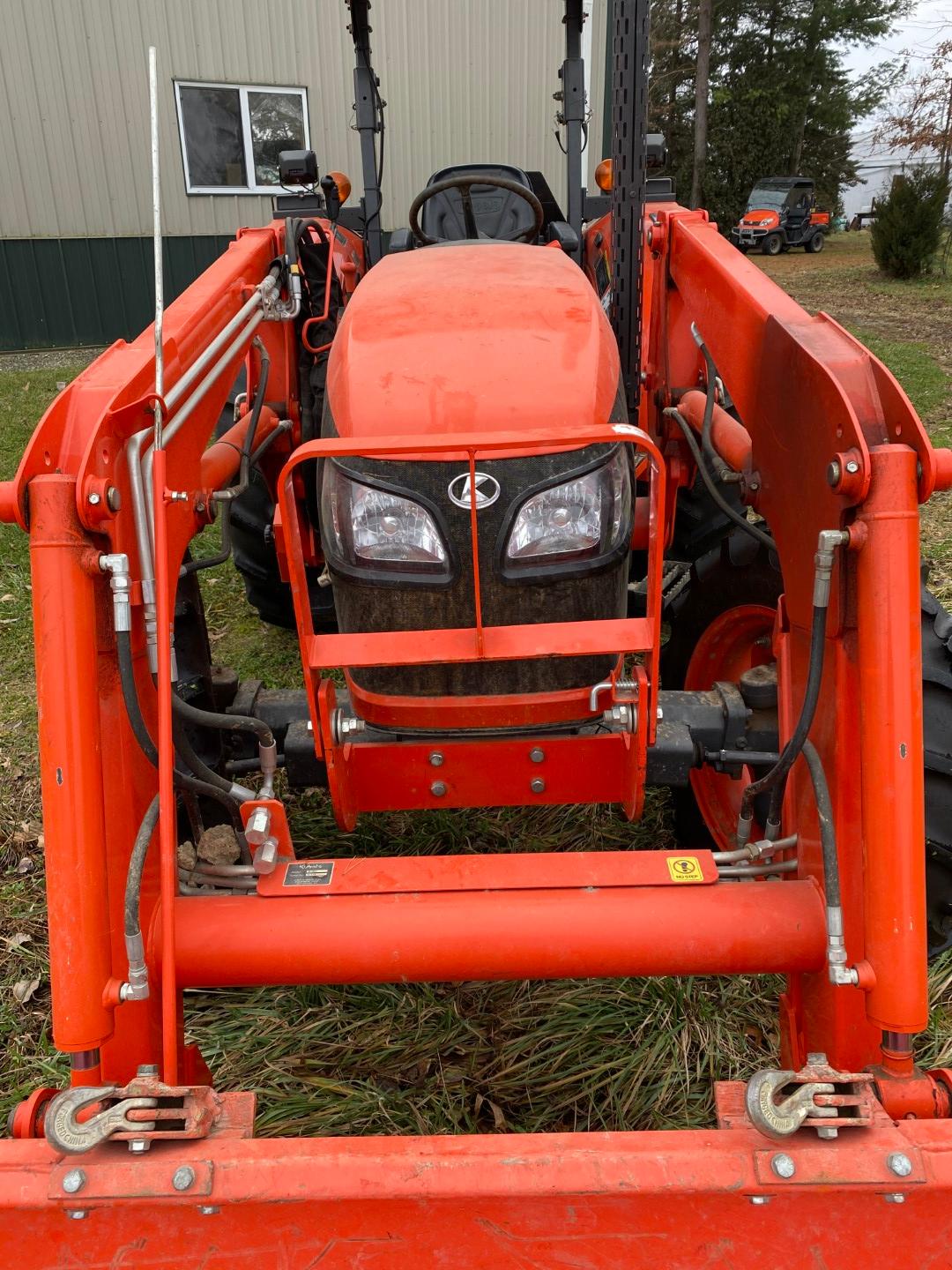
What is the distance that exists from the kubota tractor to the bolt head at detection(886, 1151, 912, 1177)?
22.9 meters

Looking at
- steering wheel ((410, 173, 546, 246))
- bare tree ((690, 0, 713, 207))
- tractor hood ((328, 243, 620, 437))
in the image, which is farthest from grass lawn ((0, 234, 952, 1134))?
bare tree ((690, 0, 713, 207))

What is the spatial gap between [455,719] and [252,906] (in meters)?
0.56

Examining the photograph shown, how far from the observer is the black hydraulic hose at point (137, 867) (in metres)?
1.61

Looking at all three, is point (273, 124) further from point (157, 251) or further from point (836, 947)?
point (836, 947)

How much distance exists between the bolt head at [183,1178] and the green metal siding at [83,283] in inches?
389

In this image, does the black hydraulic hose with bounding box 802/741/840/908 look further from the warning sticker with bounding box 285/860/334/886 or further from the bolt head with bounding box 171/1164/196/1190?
the bolt head with bounding box 171/1164/196/1190

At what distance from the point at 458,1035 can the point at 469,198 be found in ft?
7.65

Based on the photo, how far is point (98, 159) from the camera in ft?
33.3

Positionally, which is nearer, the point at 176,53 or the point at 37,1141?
the point at 37,1141

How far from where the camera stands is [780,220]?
22.3 meters

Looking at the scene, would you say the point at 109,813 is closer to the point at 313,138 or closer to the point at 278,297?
the point at 278,297

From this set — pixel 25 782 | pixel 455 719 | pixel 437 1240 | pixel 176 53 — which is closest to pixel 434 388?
pixel 455 719

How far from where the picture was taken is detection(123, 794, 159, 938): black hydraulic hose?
1606 millimetres

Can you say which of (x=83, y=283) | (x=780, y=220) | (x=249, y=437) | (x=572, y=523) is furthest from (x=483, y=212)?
(x=780, y=220)
